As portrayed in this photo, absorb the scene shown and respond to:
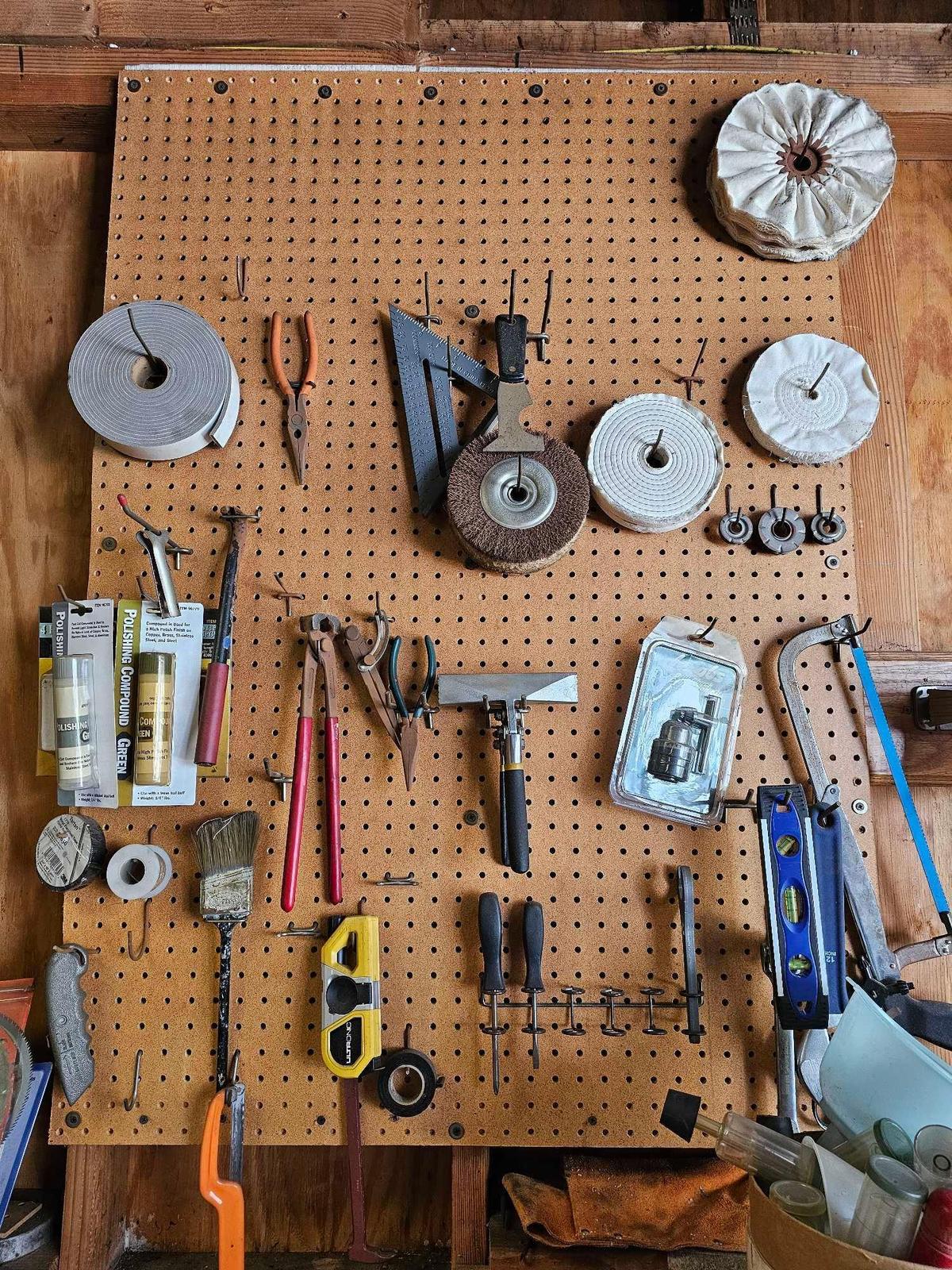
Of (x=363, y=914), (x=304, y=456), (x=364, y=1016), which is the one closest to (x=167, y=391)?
(x=304, y=456)

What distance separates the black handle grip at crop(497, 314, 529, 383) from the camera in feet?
4.83

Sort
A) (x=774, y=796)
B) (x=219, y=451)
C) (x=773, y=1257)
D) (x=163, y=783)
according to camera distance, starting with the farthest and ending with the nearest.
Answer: (x=219, y=451) → (x=163, y=783) → (x=774, y=796) → (x=773, y=1257)

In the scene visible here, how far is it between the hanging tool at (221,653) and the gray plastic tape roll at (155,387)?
0.16m

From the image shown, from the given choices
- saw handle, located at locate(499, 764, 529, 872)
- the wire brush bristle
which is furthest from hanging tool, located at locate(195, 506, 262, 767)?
saw handle, located at locate(499, 764, 529, 872)

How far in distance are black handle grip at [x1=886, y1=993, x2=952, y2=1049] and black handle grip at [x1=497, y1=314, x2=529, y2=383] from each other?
1.16 m

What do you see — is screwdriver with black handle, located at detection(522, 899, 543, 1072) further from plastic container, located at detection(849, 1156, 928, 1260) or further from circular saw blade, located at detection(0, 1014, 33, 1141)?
circular saw blade, located at detection(0, 1014, 33, 1141)

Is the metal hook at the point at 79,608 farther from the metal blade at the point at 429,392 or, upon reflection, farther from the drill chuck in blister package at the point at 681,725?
the drill chuck in blister package at the point at 681,725

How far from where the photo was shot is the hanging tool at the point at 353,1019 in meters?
1.35

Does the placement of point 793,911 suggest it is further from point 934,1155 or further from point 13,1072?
point 13,1072

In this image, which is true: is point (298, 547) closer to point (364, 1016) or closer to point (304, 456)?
point (304, 456)

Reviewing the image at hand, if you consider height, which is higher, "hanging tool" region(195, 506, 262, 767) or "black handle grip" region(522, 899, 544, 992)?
"hanging tool" region(195, 506, 262, 767)

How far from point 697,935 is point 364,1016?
0.55 metres

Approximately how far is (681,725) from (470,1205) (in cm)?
84

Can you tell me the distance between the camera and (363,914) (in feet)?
4.64
